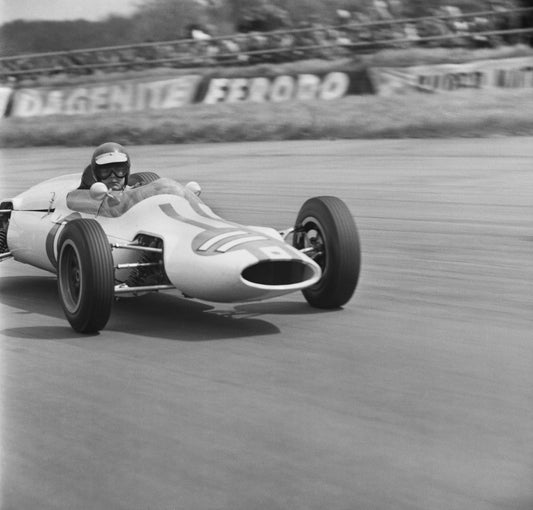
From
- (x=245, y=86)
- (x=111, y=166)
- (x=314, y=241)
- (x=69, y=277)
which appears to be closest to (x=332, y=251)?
(x=314, y=241)

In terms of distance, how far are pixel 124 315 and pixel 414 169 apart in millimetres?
7373

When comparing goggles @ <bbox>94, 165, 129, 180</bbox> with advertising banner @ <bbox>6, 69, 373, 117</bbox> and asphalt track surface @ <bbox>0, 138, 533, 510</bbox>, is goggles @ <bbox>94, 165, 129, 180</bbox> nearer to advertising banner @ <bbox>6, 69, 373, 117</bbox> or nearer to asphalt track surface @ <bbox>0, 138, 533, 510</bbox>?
asphalt track surface @ <bbox>0, 138, 533, 510</bbox>

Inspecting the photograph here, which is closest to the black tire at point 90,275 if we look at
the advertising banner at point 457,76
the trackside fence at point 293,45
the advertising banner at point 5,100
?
the advertising banner at point 457,76

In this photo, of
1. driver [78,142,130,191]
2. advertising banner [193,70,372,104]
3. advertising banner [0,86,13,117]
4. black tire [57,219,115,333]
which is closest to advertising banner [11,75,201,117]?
advertising banner [0,86,13,117]

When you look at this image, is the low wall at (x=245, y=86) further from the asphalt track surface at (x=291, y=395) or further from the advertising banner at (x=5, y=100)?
the asphalt track surface at (x=291, y=395)

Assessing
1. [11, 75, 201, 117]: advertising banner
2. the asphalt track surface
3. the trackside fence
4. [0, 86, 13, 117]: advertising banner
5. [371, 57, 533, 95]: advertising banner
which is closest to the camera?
the asphalt track surface

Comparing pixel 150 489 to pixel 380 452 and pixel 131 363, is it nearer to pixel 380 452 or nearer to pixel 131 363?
pixel 380 452

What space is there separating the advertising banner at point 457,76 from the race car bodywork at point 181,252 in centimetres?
1179

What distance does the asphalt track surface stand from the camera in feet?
10.6

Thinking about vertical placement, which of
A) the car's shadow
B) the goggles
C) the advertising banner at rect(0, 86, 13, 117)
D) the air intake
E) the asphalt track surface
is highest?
the goggles

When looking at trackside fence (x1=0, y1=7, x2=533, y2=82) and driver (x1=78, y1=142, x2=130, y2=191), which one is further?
trackside fence (x1=0, y1=7, x2=533, y2=82)

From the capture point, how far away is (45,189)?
6.93 meters

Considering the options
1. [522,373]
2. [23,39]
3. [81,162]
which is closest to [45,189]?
[522,373]

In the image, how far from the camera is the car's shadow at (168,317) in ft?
17.6
